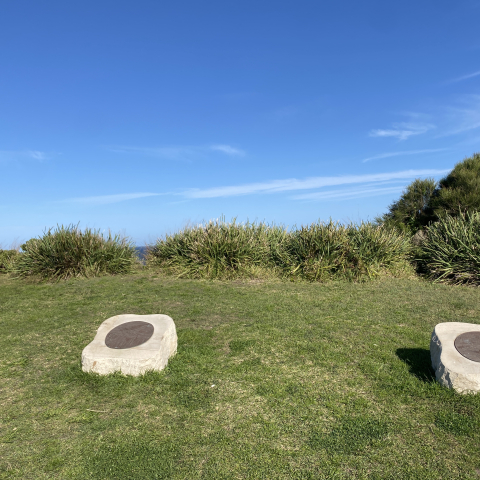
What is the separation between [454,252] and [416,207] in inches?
269

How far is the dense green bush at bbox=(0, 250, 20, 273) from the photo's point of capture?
13.6 m

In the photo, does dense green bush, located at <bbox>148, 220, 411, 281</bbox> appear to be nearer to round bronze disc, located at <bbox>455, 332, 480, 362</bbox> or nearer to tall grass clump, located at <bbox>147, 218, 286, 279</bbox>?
tall grass clump, located at <bbox>147, 218, 286, 279</bbox>

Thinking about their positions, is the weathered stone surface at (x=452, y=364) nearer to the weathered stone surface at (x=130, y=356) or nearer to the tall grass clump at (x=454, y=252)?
the weathered stone surface at (x=130, y=356)

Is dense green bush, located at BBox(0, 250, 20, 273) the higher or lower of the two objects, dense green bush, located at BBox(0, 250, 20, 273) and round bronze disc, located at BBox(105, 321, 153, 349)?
the higher

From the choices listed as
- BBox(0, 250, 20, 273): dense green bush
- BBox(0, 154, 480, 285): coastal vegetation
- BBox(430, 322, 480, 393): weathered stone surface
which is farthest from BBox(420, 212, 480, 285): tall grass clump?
BBox(0, 250, 20, 273): dense green bush

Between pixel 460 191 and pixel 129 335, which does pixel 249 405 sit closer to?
pixel 129 335

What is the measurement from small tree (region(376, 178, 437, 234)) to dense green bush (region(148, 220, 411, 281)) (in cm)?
453

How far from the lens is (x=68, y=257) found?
1198 cm

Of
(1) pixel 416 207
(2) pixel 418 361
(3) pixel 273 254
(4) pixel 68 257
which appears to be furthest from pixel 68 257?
(1) pixel 416 207

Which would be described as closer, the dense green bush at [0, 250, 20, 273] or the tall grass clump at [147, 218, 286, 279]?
the tall grass clump at [147, 218, 286, 279]

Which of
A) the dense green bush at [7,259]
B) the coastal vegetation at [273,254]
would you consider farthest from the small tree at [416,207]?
the dense green bush at [7,259]

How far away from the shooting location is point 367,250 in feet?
37.3

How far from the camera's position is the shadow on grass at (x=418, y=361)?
4.43m

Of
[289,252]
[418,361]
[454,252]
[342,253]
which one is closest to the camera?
[418,361]
